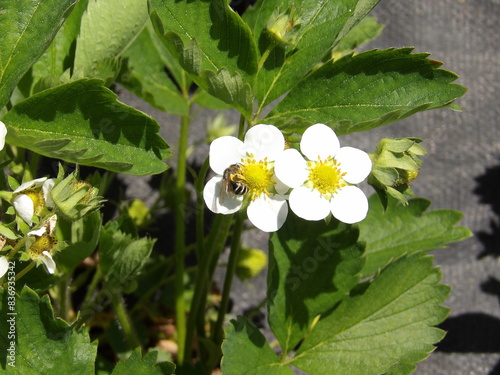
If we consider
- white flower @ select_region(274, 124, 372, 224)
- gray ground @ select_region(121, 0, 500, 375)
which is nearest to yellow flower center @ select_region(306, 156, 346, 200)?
white flower @ select_region(274, 124, 372, 224)

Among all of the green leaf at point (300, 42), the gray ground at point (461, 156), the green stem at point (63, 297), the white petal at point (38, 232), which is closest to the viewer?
the white petal at point (38, 232)

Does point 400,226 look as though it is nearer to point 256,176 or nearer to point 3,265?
point 256,176

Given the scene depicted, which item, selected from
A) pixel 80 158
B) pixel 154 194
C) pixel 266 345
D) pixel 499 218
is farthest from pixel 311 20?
pixel 499 218

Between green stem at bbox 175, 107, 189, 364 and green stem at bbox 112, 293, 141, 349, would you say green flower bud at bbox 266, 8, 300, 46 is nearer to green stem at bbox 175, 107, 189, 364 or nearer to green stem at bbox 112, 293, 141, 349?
green stem at bbox 175, 107, 189, 364

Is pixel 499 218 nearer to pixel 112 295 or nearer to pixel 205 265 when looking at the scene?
pixel 205 265

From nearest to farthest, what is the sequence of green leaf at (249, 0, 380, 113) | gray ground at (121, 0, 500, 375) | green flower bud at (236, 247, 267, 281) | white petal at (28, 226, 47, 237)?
white petal at (28, 226, 47, 237)
green leaf at (249, 0, 380, 113)
green flower bud at (236, 247, 267, 281)
gray ground at (121, 0, 500, 375)

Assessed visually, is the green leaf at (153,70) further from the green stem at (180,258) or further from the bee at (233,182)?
the bee at (233,182)

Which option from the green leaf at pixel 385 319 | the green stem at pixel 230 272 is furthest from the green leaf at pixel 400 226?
the green stem at pixel 230 272
